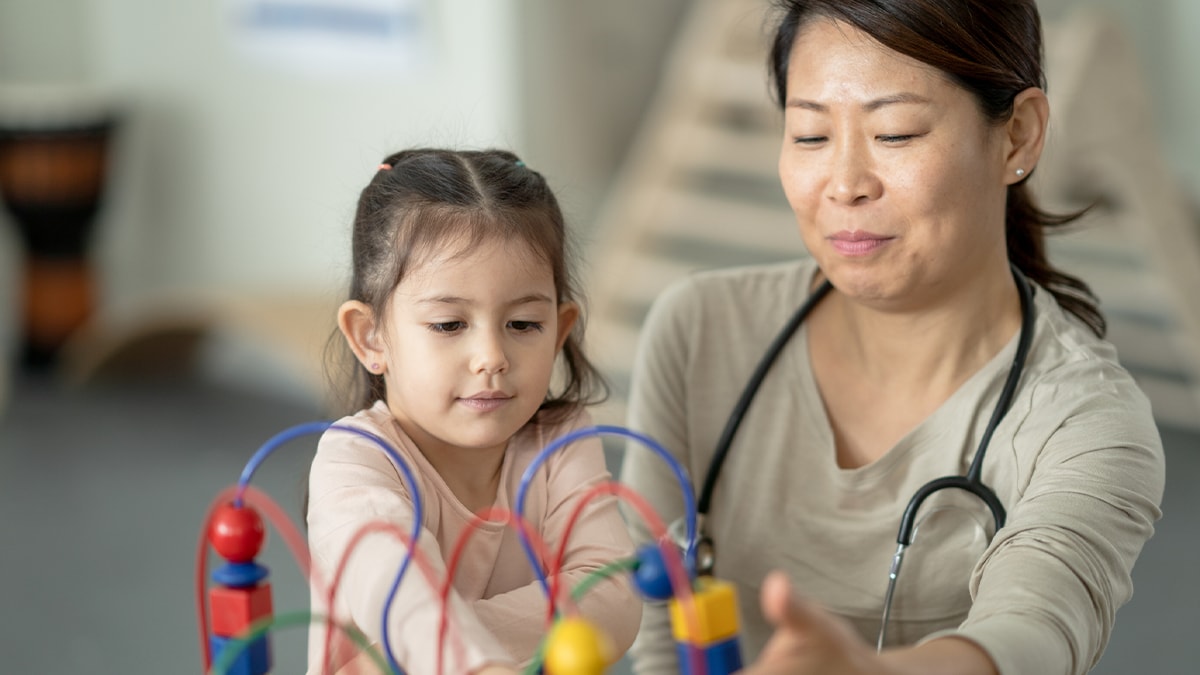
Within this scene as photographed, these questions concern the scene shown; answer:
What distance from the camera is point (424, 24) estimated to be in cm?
507

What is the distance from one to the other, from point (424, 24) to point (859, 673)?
14.0 feet

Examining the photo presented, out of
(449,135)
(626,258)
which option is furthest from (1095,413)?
(626,258)

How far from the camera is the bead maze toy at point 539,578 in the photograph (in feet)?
3.44

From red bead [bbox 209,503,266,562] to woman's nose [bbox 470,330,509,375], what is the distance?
30 cm

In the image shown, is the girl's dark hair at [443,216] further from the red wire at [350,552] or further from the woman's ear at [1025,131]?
the woman's ear at [1025,131]

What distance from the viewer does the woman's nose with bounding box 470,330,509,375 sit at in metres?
1.46

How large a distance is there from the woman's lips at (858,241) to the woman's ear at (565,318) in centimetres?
30

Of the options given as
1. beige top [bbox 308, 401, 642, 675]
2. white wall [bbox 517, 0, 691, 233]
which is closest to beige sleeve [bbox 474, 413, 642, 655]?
beige top [bbox 308, 401, 642, 675]

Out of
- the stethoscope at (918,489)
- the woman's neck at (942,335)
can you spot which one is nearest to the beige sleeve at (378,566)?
the stethoscope at (918,489)

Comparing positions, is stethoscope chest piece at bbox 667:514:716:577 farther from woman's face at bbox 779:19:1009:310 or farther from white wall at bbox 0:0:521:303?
white wall at bbox 0:0:521:303

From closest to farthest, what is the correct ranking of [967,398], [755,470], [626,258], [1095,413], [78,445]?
[1095,413]
[967,398]
[755,470]
[626,258]
[78,445]

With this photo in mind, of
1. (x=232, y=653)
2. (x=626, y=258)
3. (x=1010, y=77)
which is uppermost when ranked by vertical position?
(x=1010, y=77)

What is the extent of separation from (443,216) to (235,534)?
0.44 metres

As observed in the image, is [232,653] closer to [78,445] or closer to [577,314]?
Answer: [577,314]
